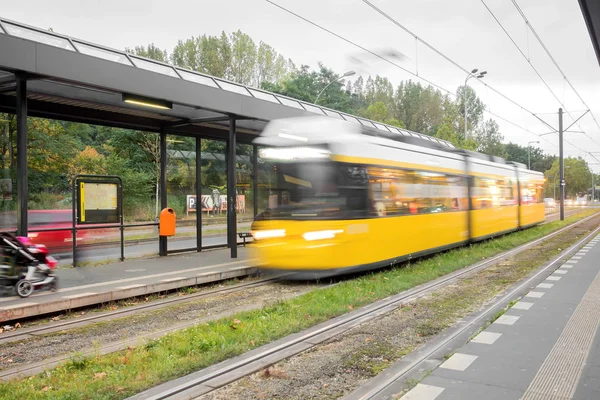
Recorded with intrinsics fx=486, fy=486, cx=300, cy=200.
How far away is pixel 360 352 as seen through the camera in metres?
5.62

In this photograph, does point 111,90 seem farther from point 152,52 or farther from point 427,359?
point 152,52

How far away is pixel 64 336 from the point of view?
660 centimetres

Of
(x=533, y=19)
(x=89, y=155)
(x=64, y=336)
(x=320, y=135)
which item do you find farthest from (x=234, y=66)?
(x=64, y=336)

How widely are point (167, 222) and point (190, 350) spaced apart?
815cm

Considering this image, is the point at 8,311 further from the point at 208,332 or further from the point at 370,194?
the point at 370,194

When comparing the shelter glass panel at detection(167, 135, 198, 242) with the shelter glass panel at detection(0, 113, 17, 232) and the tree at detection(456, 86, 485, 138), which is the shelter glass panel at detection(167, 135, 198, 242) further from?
the tree at detection(456, 86, 485, 138)

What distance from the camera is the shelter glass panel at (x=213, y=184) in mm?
14906

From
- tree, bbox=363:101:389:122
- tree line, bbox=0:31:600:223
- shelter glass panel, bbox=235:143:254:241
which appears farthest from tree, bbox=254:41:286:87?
shelter glass panel, bbox=235:143:254:241

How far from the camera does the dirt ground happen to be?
452cm

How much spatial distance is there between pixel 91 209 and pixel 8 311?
17.7 ft

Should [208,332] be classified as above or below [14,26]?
below

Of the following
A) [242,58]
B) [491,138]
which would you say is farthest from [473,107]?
[242,58]

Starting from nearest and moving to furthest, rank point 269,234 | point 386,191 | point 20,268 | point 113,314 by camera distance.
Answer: point 113,314, point 20,268, point 269,234, point 386,191

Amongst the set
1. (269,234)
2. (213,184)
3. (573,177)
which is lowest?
(269,234)
